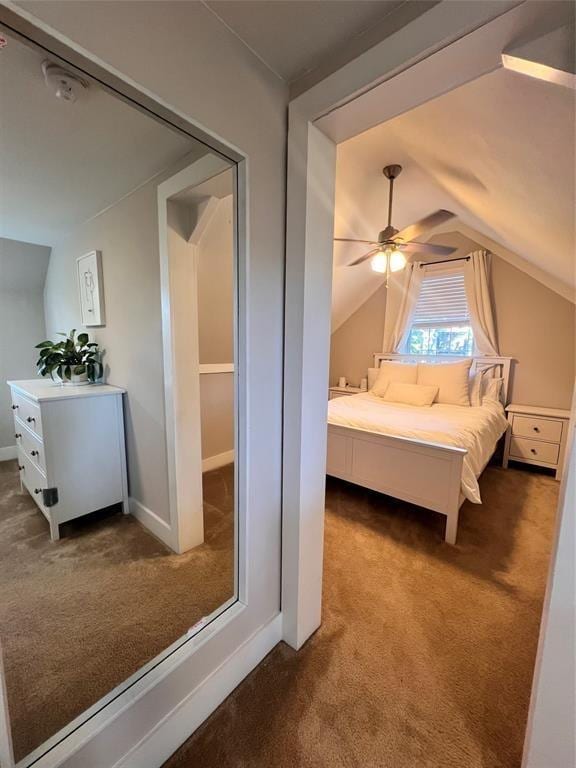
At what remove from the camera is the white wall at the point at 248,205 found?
0.69 m

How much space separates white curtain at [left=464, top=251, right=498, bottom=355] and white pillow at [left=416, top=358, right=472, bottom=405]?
0.32m

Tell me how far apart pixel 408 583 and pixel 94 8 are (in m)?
2.37

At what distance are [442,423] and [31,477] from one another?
2466mm

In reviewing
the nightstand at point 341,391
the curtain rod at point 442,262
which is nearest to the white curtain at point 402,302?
the curtain rod at point 442,262

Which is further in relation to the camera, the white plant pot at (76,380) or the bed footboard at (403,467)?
the bed footboard at (403,467)

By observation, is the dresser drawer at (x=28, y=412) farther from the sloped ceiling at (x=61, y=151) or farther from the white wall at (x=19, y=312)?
the sloped ceiling at (x=61, y=151)

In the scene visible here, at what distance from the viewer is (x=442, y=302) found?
3754 mm

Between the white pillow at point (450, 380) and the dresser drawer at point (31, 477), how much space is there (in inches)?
132

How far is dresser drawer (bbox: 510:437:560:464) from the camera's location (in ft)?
9.73

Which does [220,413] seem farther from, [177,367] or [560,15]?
[560,15]

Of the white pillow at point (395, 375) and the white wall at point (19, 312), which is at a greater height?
the white wall at point (19, 312)

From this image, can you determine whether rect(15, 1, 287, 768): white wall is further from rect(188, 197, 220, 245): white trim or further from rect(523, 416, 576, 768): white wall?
rect(523, 416, 576, 768): white wall

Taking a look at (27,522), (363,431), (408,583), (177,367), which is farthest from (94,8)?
(408,583)

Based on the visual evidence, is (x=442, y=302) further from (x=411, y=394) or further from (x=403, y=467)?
(x=403, y=467)
